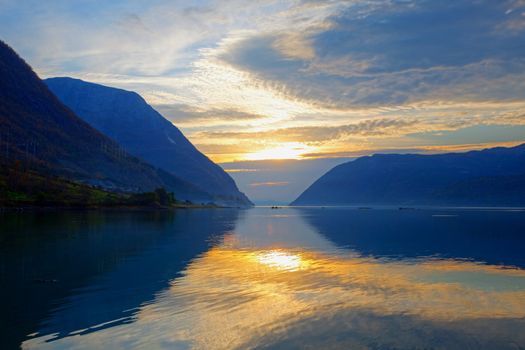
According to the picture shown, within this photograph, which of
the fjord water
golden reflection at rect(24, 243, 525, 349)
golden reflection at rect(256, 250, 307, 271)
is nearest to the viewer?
the fjord water

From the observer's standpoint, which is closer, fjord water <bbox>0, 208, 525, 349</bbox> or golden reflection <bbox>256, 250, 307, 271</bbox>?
fjord water <bbox>0, 208, 525, 349</bbox>

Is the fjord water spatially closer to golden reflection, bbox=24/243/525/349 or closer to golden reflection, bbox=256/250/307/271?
golden reflection, bbox=24/243/525/349

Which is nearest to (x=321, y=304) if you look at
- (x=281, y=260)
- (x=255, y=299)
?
(x=255, y=299)

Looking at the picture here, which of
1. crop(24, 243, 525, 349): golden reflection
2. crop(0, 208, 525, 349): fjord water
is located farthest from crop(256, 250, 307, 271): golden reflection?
crop(24, 243, 525, 349): golden reflection

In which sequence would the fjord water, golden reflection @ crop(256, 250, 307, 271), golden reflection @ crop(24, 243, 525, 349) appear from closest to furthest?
1. the fjord water
2. golden reflection @ crop(24, 243, 525, 349)
3. golden reflection @ crop(256, 250, 307, 271)

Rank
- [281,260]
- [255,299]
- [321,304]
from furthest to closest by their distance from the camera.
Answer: [281,260] < [255,299] < [321,304]

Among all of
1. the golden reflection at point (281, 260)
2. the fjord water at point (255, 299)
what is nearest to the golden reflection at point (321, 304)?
the fjord water at point (255, 299)

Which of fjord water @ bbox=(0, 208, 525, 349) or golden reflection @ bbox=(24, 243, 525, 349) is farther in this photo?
golden reflection @ bbox=(24, 243, 525, 349)

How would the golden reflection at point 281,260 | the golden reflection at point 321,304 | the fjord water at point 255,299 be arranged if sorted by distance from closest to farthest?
1. the fjord water at point 255,299
2. the golden reflection at point 321,304
3. the golden reflection at point 281,260

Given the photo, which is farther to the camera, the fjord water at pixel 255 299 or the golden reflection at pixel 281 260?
the golden reflection at pixel 281 260

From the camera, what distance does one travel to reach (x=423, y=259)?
6250 centimetres

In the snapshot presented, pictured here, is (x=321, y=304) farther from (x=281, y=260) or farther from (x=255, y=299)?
(x=281, y=260)

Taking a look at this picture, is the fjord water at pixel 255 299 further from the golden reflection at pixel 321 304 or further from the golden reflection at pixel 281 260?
the golden reflection at pixel 281 260

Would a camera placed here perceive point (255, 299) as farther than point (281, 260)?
No
